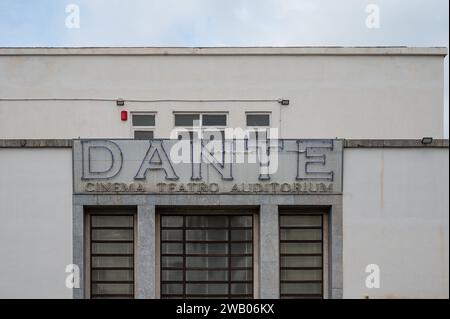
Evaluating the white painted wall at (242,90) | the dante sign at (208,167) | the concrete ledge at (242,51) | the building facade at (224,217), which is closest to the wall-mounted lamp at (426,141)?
the building facade at (224,217)

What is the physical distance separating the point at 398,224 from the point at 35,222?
359 inches

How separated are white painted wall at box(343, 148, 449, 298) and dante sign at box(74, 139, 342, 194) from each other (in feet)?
3.15

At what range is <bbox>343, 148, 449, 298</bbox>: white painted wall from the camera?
15.4 meters

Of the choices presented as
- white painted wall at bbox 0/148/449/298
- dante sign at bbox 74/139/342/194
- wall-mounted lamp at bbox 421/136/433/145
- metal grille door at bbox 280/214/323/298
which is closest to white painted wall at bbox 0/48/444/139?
dante sign at bbox 74/139/342/194

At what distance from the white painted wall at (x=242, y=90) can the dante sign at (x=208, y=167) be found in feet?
11.6

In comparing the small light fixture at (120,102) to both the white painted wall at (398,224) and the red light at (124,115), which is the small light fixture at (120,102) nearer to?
the red light at (124,115)

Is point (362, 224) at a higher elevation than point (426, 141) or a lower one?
lower

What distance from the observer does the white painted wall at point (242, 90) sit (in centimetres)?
1938

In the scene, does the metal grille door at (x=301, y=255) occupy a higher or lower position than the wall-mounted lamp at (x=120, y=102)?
lower

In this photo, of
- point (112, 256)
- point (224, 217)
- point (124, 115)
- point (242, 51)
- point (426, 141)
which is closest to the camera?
point (426, 141)

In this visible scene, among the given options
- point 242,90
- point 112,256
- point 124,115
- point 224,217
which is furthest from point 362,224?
point 124,115

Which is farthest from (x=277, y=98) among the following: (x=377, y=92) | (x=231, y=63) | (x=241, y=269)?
(x=241, y=269)

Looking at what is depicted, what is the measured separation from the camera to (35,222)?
613 inches

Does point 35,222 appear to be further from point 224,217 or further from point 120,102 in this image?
point 120,102
